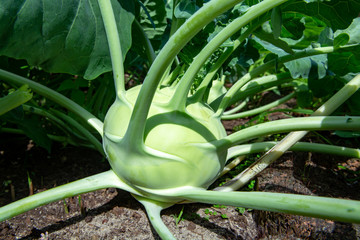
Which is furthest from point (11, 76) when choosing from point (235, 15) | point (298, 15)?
point (298, 15)

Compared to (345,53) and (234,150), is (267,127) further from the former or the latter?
(345,53)

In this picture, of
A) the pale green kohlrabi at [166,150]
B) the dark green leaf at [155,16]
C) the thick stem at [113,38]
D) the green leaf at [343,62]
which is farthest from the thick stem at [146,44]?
the green leaf at [343,62]

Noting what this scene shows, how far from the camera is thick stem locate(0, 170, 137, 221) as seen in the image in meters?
0.84

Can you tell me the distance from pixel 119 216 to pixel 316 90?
998mm

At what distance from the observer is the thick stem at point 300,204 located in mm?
560

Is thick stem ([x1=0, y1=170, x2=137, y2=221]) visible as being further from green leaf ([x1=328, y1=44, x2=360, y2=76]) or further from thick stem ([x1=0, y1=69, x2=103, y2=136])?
green leaf ([x1=328, y1=44, x2=360, y2=76])

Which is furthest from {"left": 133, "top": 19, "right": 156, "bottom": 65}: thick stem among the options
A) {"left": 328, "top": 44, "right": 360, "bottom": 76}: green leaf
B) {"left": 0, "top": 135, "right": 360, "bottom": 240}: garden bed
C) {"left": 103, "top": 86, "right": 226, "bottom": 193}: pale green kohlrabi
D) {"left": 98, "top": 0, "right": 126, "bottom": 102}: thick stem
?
{"left": 328, "top": 44, "right": 360, "bottom": 76}: green leaf

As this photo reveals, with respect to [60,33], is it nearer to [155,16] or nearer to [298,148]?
[155,16]

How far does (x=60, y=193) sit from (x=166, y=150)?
0.32 metres

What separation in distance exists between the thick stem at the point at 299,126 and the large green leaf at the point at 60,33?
0.52m

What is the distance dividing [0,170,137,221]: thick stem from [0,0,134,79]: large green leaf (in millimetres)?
377

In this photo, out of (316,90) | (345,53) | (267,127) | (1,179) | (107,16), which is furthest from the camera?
(316,90)

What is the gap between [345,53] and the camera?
1.13m

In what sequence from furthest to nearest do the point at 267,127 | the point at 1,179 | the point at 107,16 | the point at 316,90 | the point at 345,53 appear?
the point at 316,90 < the point at 1,179 < the point at 345,53 < the point at 107,16 < the point at 267,127
